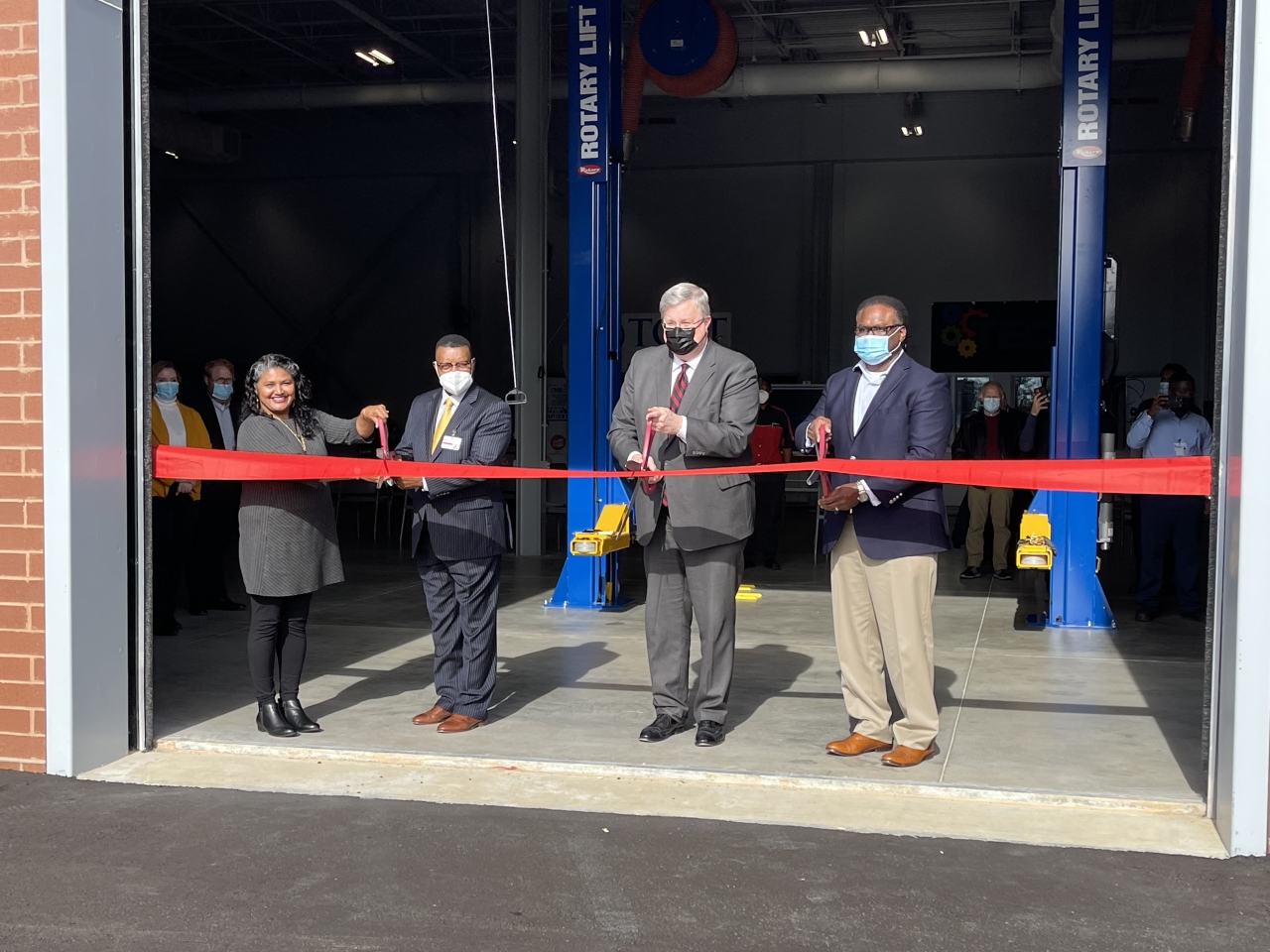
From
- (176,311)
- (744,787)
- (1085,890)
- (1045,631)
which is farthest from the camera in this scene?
(176,311)

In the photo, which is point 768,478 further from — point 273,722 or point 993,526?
point 273,722

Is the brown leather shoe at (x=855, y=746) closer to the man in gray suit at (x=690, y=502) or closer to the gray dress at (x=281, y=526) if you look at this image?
the man in gray suit at (x=690, y=502)

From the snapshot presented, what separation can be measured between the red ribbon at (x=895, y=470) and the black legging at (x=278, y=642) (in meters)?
0.57

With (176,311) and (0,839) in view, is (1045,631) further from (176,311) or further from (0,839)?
(176,311)

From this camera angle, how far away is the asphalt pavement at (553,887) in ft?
11.0

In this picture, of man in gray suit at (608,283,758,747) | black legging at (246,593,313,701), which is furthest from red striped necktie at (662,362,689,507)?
black legging at (246,593,313,701)

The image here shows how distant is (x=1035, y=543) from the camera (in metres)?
7.18

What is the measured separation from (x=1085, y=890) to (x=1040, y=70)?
13137 mm

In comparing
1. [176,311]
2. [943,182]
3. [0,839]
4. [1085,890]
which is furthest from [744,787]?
[176,311]

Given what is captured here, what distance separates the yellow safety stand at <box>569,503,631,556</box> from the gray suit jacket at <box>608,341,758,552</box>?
9.41 ft

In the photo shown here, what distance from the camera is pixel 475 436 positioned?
18.1 ft

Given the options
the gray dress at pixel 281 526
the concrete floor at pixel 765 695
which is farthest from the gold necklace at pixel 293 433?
the concrete floor at pixel 765 695

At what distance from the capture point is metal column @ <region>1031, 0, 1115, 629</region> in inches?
336

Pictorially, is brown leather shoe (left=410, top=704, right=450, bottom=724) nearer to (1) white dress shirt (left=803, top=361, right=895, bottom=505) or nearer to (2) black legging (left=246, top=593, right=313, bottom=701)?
(2) black legging (left=246, top=593, right=313, bottom=701)
